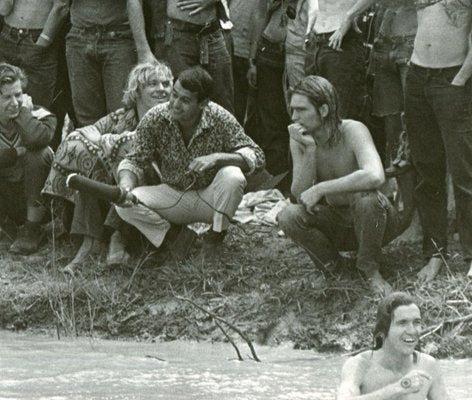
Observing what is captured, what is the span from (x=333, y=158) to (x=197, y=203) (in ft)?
4.03

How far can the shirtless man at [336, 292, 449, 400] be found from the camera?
7859 mm

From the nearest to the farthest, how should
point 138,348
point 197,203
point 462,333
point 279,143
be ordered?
point 462,333
point 138,348
point 197,203
point 279,143

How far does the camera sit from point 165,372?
986 centimetres

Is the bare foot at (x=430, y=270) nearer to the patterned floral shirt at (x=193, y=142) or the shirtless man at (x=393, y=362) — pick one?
the patterned floral shirt at (x=193, y=142)

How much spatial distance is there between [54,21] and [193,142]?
1704mm

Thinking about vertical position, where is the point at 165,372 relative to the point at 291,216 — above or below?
below

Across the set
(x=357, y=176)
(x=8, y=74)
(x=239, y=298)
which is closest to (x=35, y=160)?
(x=8, y=74)

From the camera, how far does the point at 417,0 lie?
10289mm

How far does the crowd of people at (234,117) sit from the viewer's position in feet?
33.7

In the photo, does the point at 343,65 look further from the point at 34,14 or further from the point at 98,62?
→ the point at 34,14

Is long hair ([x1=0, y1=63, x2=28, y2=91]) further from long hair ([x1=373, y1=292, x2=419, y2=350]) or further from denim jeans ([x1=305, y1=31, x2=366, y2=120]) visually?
long hair ([x1=373, y1=292, x2=419, y2=350])

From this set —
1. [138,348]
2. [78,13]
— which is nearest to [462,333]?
[138,348]

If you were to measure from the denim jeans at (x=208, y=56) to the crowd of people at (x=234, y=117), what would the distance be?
10 millimetres

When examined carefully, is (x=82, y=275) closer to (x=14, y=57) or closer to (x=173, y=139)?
(x=173, y=139)
